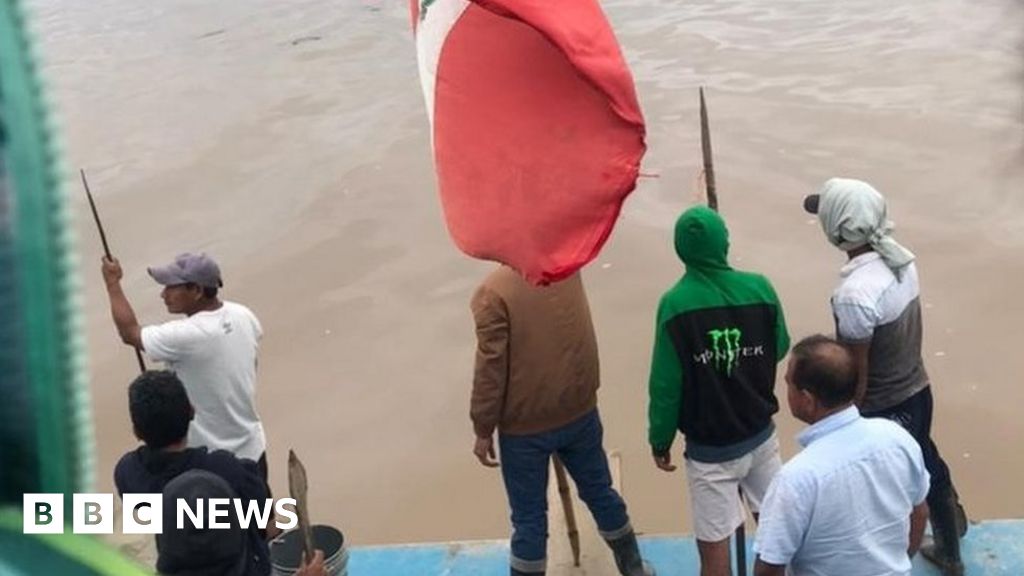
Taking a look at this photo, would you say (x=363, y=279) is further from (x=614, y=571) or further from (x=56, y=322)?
(x=56, y=322)

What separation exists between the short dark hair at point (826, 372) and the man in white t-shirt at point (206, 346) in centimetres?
178

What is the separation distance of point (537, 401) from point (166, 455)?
3.83ft

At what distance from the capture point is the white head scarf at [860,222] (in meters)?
3.24

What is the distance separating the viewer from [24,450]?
21.5 inches

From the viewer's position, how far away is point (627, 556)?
372cm

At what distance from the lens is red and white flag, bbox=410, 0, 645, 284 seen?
8.09 ft


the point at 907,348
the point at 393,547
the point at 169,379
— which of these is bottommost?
the point at 393,547

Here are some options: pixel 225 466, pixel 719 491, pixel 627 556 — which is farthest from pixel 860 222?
pixel 225 466

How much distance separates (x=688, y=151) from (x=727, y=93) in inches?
72.2

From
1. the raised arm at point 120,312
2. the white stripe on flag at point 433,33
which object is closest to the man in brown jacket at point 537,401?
the white stripe on flag at point 433,33

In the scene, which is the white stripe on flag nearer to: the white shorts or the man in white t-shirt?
the man in white t-shirt

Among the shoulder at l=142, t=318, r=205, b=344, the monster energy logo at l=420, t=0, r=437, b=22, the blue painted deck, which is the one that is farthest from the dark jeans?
the shoulder at l=142, t=318, r=205, b=344

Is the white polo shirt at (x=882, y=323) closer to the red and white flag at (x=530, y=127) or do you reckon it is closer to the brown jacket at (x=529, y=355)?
the brown jacket at (x=529, y=355)

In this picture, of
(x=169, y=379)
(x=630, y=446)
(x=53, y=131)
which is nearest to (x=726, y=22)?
(x=630, y=446)
